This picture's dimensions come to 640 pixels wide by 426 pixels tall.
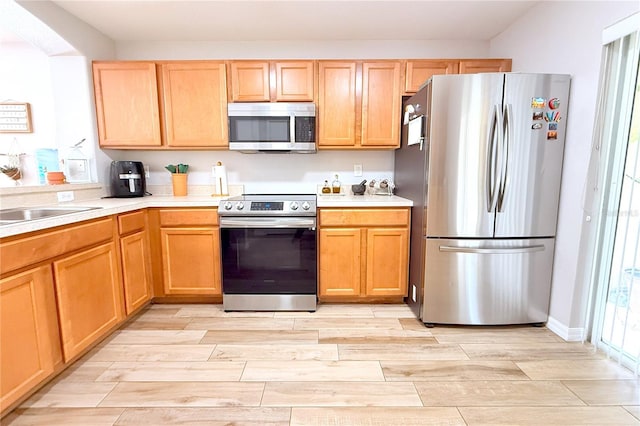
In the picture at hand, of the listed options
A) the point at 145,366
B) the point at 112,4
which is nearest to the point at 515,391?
the point at 145,366

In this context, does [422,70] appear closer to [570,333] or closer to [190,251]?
[570,333]

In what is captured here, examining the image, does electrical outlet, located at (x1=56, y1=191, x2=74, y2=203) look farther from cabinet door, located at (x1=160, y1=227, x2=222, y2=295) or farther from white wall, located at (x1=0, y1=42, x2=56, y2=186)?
white wall, located at (x1=0, y1=42, x2=56, y2=186)

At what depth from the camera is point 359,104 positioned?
→ 2689 millimetres

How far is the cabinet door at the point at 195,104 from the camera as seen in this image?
263 cm

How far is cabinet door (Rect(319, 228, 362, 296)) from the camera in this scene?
2.51 meters

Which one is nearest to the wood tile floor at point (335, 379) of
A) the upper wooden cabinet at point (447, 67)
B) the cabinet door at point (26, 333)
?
the cabinet door at point (26, 333)

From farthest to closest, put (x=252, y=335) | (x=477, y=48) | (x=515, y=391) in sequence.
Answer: (x=477, y=48)
(x=252, y=335)
(x=515, y=391)

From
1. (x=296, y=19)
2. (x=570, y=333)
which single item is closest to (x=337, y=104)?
(x=296, y=19)

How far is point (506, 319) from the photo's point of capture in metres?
2.20

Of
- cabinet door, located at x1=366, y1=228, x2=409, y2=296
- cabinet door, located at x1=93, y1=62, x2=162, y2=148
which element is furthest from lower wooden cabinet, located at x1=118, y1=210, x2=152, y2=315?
cabinet door, located at x1=366, y1=228, x2=409, y2=296

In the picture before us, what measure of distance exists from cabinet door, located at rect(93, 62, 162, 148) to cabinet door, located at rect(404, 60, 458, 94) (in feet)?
7.46

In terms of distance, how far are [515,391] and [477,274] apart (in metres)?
0.78

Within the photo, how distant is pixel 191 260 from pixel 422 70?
2638 mm

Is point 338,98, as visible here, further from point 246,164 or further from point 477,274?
point 477,274
